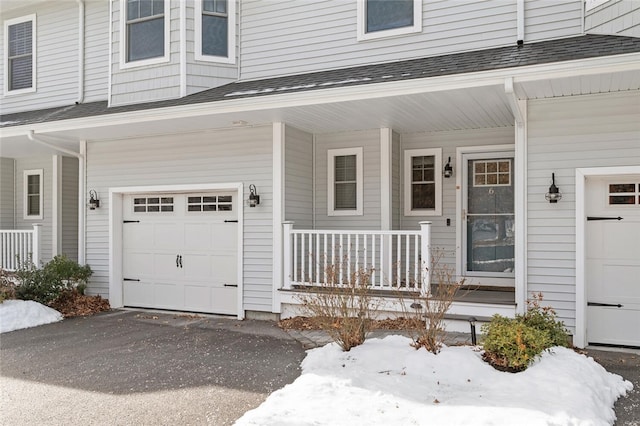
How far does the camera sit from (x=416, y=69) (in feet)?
21.0

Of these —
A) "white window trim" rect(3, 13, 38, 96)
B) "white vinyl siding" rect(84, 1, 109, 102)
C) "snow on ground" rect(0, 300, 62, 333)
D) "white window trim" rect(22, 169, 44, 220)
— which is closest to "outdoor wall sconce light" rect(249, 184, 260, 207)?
"snow on ground" rect(0, 300, 62, 333)

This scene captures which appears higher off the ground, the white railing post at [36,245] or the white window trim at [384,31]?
the white window trim at [384,31]

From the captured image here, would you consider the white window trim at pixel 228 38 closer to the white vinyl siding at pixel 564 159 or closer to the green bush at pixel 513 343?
the white vinyl siding at pixel 564 159

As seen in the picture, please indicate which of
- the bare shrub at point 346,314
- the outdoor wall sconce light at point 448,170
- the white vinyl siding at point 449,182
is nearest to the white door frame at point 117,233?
the bare shrub at point 346,314

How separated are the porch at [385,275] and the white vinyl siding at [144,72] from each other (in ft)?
10.3

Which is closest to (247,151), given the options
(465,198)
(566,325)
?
(465,198)

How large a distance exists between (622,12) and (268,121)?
15.6 feet

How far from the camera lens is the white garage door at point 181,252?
27.1ft

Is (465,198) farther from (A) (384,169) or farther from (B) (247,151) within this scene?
(B) (247,151)

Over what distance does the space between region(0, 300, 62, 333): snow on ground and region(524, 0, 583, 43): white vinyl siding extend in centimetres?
824

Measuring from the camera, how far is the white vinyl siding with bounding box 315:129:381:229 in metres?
8.10

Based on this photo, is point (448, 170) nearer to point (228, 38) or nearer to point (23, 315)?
point (228, 38)

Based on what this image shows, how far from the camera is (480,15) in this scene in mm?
6961

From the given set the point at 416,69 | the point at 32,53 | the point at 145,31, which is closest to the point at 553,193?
the point at 416,69
